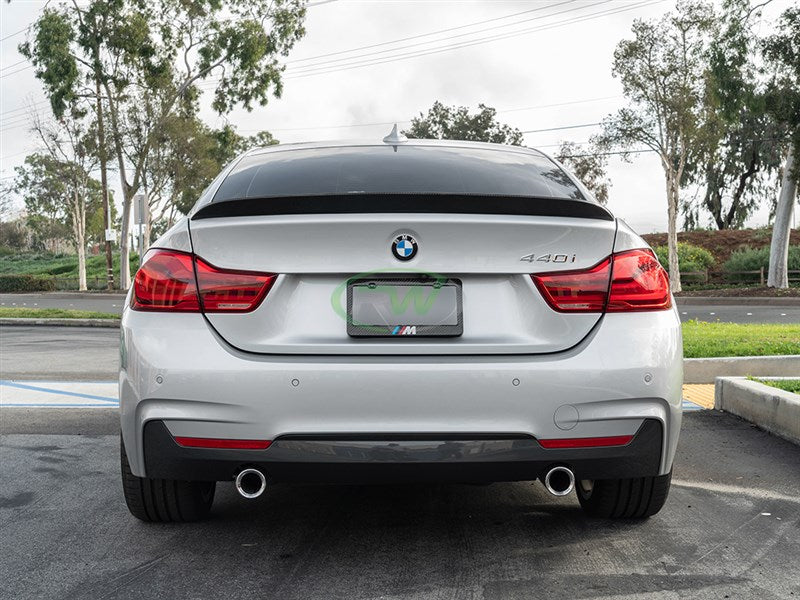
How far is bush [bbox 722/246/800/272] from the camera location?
122 feet

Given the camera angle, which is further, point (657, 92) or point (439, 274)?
point (657, 92)

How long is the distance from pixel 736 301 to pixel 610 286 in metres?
27.2

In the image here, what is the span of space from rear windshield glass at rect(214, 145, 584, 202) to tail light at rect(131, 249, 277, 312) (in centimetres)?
53

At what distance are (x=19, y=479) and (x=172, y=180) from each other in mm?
44029

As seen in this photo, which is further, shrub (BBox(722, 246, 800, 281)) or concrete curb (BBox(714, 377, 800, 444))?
shrub (BBox(722, 246, 800, 281))

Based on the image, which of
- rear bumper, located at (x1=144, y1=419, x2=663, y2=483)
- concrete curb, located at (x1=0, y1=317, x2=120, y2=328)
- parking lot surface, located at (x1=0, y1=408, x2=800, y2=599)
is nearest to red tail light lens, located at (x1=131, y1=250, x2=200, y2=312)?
rear bumper, located at (x1=144, y1=419, x2=663, y2=483)

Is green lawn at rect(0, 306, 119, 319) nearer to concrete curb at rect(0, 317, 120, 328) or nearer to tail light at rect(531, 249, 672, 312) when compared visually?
concrete curb at rect(0, 317, 120, 328)

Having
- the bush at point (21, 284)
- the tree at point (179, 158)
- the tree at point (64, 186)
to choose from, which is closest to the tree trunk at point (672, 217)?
the tree at point (179, 158)

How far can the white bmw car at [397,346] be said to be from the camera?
3.15 m

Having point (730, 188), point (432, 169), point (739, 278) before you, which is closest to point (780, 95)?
point (739, 278)

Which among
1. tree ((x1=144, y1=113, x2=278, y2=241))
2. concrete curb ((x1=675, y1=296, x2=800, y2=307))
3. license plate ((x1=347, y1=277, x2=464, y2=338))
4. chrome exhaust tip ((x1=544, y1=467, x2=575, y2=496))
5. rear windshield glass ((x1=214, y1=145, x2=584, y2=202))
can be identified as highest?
tree ((x1=144, y1=113, x2=278, y2=241))

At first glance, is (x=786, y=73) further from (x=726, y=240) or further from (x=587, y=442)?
(x=587, y=442)

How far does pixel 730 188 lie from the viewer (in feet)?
194

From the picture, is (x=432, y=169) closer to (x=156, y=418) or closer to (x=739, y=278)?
(x=156, y=418)
